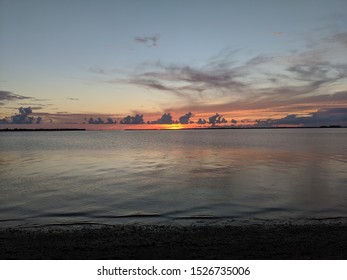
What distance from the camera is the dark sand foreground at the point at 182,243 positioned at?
28.7ft

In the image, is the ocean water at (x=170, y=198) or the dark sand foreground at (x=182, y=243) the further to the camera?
the ocean water at (x=170, y=198)

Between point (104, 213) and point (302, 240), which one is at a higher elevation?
point (302, 240)

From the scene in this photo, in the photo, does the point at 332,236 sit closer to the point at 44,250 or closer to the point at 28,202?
the point at 44,250

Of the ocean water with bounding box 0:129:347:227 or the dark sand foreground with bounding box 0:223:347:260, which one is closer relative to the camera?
the dark sand foreground with bounding box 0:223:347:260

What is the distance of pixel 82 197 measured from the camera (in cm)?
2052

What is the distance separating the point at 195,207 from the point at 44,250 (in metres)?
9.75

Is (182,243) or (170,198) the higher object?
(182,243)

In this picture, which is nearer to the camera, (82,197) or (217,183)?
(82,197)

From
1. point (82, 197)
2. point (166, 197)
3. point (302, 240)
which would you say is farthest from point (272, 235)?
point (82, 197)

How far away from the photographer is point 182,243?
32.3 ft

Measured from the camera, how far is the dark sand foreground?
873cm

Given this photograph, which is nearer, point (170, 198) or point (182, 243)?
point (182, 243)

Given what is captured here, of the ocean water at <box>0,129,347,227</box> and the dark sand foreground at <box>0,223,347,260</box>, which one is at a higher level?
the dark sand foreground at <box>0,223,347,260</box>

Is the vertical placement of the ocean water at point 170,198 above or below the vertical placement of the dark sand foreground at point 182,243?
below
